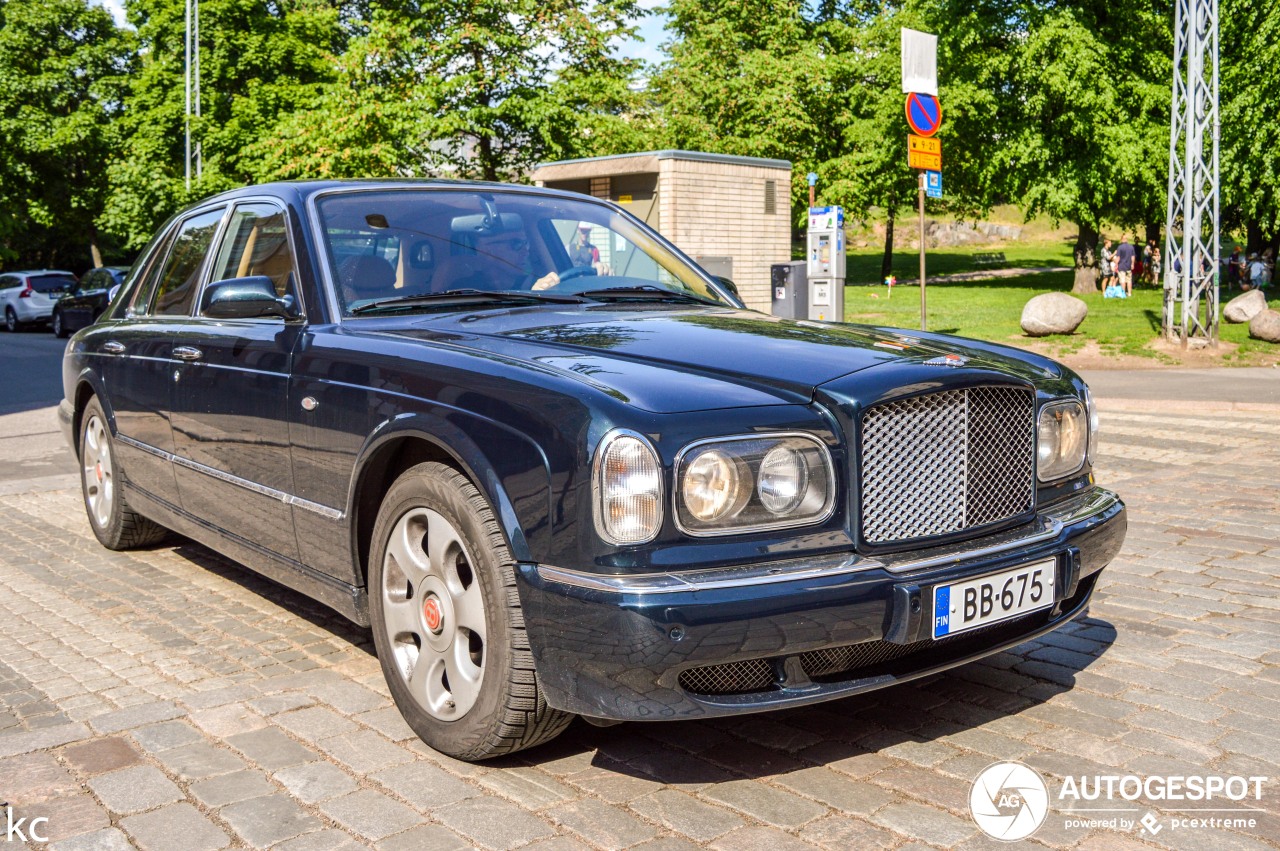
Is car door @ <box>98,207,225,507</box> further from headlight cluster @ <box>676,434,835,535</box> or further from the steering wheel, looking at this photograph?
headlight cluster @ <box>676,434,835,535</box>

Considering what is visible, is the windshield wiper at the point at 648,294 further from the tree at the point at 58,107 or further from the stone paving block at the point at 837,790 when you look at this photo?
the tree at the point at 58,107

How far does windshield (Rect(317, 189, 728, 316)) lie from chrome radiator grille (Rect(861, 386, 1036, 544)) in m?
1.57

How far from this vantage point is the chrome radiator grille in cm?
319

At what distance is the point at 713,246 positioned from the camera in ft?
65.5

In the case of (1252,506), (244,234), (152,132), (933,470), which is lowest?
(1252,506)

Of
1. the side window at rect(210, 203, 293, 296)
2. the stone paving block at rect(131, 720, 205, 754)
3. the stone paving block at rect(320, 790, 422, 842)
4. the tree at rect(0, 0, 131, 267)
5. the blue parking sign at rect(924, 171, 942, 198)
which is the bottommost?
the stone paving block at rect(131, 720, 205, 754)

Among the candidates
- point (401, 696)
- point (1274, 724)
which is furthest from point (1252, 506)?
point (401, 696)

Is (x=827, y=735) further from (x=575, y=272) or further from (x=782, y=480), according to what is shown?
(x=575, y=272)

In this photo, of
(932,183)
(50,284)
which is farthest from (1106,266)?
(50,284)

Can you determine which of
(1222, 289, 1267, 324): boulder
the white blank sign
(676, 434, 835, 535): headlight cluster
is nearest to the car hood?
(676, 434, 835, 535): headlight cluster

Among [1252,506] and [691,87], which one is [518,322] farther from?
[691,87]

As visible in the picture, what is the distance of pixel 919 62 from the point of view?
44.3ft

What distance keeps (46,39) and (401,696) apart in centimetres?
4879

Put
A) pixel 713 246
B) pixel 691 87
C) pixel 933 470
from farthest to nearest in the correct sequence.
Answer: pixel 691 87 → pixel 713 246 → pixel 933 470
